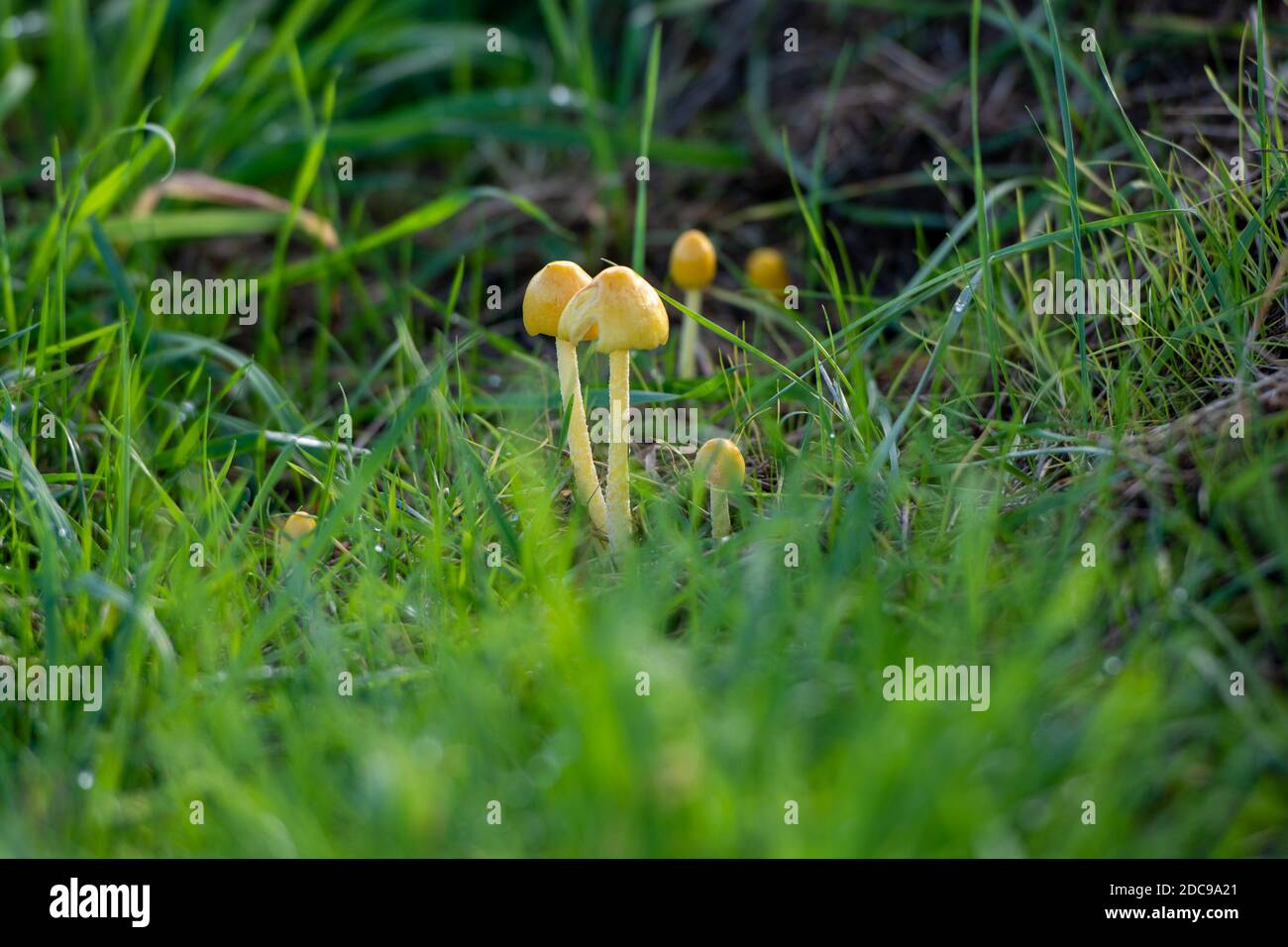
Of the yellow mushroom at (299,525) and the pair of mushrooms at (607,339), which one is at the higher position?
the pair of mushrooms at (607,339)

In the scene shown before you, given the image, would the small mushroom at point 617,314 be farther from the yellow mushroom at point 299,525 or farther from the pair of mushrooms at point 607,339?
the yellow mushroom at point 299,525

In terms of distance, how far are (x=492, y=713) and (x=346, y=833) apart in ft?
0.93

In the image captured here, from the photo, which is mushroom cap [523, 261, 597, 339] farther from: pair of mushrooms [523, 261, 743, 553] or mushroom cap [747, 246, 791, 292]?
mushroom cap [747, 246, 791, 292]

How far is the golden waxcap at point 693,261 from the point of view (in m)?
3.04

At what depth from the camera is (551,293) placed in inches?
94.2

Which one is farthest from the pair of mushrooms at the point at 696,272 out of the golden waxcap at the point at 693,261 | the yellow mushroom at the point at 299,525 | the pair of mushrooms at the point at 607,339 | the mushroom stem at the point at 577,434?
the yellow mushroom at the point at 299,525

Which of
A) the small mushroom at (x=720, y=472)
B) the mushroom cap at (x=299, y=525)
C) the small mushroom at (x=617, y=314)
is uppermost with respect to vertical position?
the small mushroom at (x=617, y=314)

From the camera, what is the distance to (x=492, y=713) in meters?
1.86

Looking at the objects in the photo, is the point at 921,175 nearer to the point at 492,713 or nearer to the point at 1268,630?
the point at 1268,630

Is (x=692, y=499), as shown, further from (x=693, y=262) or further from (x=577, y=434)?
(x=693, y=262)

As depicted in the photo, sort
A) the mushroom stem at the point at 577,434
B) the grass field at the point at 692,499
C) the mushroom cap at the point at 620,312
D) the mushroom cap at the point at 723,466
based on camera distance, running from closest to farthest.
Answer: the grass field at the point at 692,499 → the mushroom cap at the point at 620,312 → the mushroom cap at the point at 723,466 → the mushroom stem at the point at 577,434

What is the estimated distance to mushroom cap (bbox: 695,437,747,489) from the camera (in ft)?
7.63

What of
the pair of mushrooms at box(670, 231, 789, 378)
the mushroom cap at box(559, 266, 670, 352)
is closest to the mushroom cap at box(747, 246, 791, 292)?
the pair of mushrooms at box(670, 231, 789, 378)

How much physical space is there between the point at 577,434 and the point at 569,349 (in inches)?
7.1
